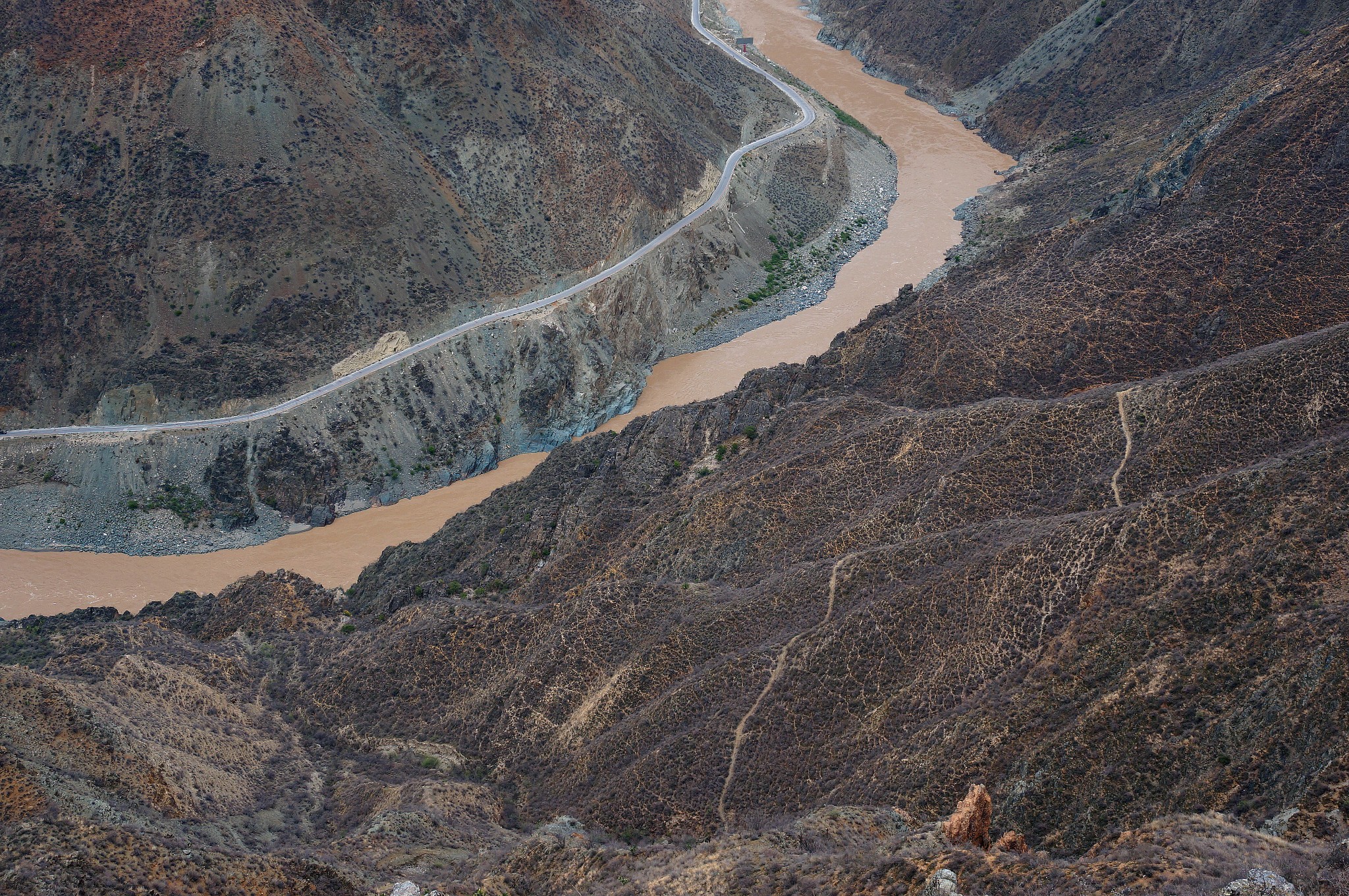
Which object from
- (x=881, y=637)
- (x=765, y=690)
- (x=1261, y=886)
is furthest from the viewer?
(x=765, y=690)

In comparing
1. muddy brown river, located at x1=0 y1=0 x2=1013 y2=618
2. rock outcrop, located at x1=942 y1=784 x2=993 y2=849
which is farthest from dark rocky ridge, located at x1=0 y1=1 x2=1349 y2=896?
muddy brown river, located at x1=0 y1=0 x2=1013 y2=618

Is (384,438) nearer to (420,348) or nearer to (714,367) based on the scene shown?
(420,348)

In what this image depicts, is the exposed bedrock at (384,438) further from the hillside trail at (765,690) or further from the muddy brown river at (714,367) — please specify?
the hillside trail at (765,690)

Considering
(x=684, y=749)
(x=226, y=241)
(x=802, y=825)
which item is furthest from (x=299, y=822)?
(x=226, y=241)

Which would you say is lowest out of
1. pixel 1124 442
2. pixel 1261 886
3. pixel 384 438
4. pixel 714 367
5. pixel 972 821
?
pixel 714 367

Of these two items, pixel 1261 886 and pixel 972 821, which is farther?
pixel 972 821

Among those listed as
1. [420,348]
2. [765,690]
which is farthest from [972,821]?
[420,348]
